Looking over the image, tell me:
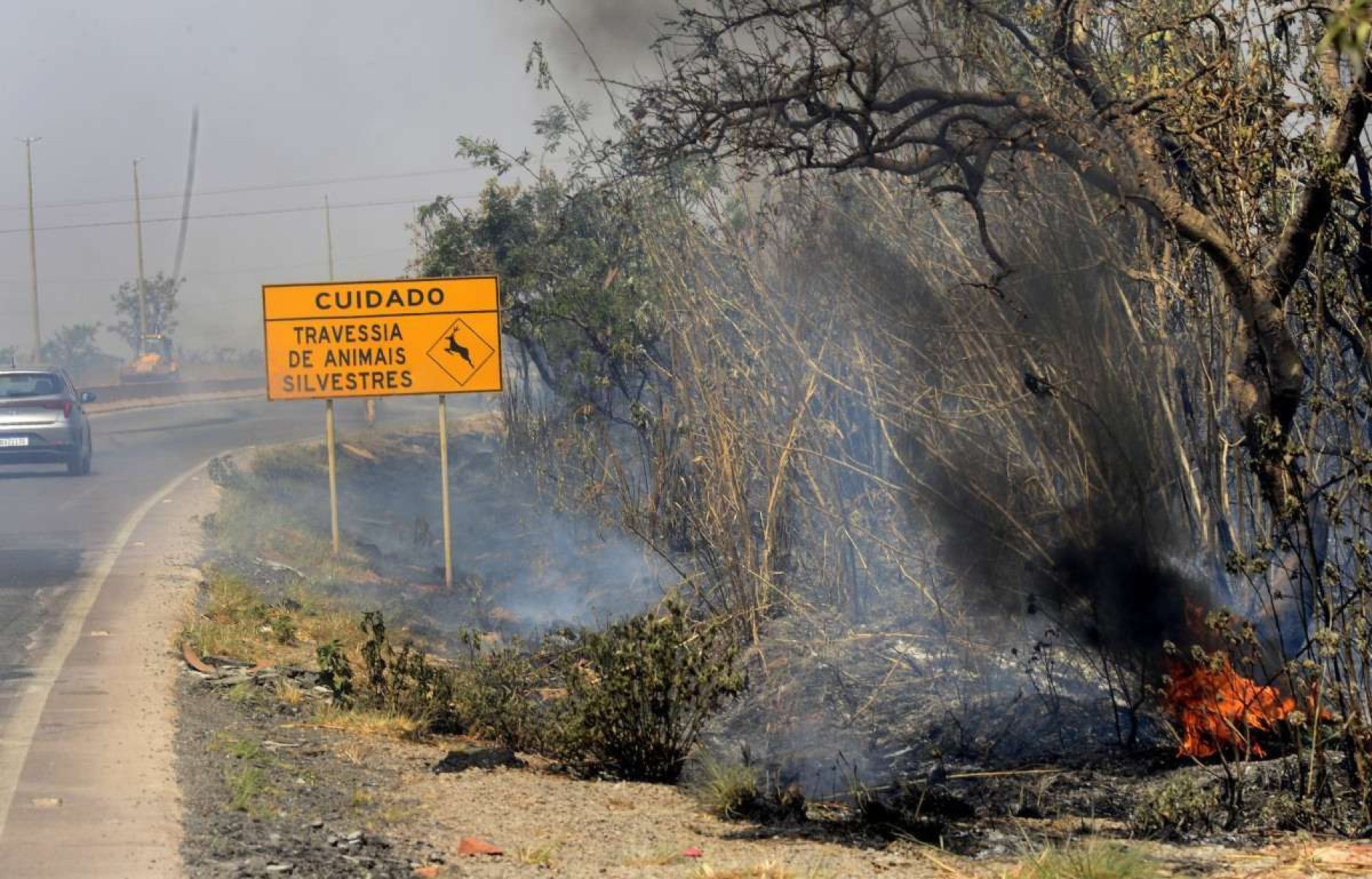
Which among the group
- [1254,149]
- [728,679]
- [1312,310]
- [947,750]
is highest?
[1254,149]

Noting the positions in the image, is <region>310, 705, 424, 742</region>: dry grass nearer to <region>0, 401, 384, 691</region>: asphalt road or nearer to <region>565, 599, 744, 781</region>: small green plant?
<region>565, 599, 744, 781</region>: small green plant

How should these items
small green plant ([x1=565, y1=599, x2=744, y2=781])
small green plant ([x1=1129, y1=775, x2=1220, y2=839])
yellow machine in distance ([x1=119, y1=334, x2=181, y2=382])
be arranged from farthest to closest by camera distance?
yellow machine in distance ([x1=119, y1=334, x2=181, y2=382]) < small green plant ([x1=565, y1=599, x2=744, y2=781]) < small green plant ([x1=1129, y1=775, x2=1220, y2=839])

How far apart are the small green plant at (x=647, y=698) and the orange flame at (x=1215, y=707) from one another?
2349mm

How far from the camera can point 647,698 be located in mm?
8172

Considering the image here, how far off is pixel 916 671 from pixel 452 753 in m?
3.13

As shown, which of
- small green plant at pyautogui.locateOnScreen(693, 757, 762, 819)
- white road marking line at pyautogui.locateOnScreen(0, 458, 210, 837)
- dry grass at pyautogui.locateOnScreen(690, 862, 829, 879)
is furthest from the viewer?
small green plant at pyautogui.locateOnScreen(693, 757, 762, 819)

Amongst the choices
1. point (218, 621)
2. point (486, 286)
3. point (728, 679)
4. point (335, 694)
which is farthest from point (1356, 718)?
point (486, 286)

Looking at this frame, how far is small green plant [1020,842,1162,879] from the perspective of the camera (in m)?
5.54

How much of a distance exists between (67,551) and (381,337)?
392cm

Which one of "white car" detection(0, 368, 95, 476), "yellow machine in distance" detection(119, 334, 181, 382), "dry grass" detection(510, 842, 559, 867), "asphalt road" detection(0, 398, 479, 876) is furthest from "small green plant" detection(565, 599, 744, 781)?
"yellow machine in distance" detection(119, 334, 181, 382)

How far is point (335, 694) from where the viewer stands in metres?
9.58

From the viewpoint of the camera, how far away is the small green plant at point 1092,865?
5.54 m

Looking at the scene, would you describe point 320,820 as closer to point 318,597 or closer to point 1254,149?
point 1254,149

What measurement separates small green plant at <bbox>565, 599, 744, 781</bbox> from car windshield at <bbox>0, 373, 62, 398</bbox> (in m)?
17.6
